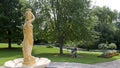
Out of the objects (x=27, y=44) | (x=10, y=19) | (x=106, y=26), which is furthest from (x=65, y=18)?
(x=106, y=26)

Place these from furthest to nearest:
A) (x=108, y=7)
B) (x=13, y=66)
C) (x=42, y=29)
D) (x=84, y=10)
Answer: (x=108, y=7), (x=42, y=29), (x=84, y=10), (x=13, y=66)

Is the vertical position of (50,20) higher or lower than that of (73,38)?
higher

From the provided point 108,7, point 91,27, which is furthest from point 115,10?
point 91,27

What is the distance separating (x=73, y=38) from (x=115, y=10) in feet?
108

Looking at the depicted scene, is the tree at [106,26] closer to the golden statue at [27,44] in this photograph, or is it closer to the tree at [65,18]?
the tree at [65,18]

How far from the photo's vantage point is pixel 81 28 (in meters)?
26.7

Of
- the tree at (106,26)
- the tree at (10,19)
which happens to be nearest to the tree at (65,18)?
the tree at (10,19)

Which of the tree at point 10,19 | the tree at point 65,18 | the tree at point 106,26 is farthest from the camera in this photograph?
the tree at point 106,26

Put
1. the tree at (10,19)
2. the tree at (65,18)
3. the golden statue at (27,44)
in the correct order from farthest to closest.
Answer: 1. the tree at (10,19)
2. the tree at (65,18)
3. the golden statue at (27,44)

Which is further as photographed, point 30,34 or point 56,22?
point 56,22

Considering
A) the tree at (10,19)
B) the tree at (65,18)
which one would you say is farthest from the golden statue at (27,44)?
the tree at (10,19)

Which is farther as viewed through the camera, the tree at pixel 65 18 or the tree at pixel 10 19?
the tree at pixel 10 19

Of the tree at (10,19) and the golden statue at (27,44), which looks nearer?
the golden statue at (27,44)

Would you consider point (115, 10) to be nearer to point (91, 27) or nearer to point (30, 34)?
point (91, 27)
